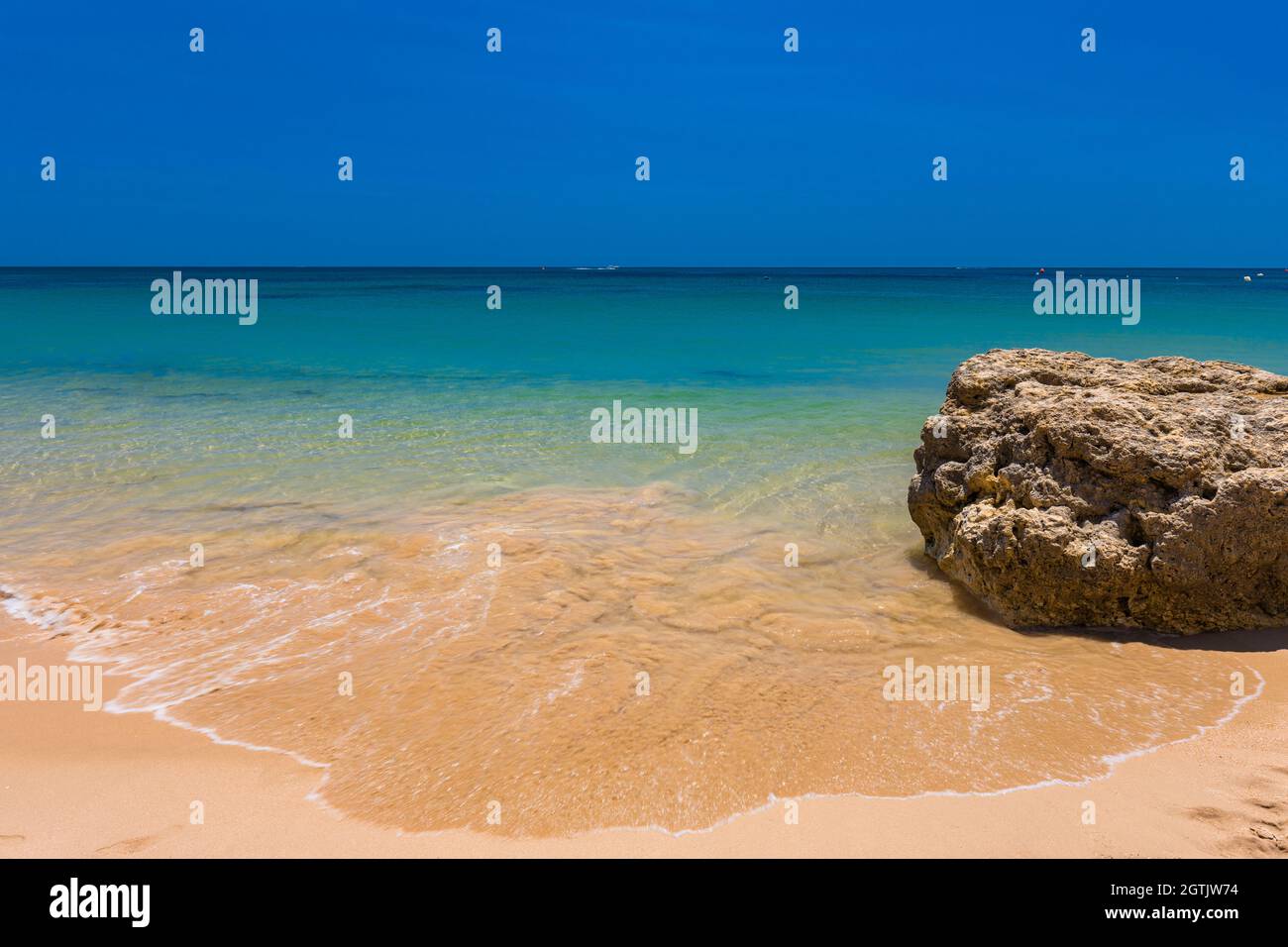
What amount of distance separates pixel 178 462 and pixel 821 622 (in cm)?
749

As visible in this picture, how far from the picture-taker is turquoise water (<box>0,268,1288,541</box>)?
8148mm

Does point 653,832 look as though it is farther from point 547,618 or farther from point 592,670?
point 547,618

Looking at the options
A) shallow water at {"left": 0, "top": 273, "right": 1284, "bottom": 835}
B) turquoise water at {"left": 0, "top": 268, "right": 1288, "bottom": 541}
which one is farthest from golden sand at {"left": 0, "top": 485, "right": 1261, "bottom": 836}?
turquoise water at {"left": 0, "top": 268, "right": 1288, "bottom": 541}

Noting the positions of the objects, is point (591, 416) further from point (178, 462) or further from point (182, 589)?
point (182, 589)

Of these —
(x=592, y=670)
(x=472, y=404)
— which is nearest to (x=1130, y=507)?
(x=592, y=670)

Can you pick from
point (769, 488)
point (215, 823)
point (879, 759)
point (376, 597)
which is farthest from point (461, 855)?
point (769, 488)

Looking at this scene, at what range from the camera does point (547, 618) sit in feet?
16.7

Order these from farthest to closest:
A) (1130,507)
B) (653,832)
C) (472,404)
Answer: (472,404) < (1130,507) < (653,832)

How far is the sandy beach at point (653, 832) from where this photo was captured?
3004 mm

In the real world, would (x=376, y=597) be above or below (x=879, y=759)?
above

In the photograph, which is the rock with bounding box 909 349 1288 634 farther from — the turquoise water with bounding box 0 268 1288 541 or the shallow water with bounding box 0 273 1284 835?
the turquoise water with bounding box 0 268 1288 541

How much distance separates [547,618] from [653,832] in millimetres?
2095

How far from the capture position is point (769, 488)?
27.1 feet

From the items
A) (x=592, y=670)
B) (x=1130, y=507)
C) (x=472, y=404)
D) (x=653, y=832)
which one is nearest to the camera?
(x=653, y=832)
